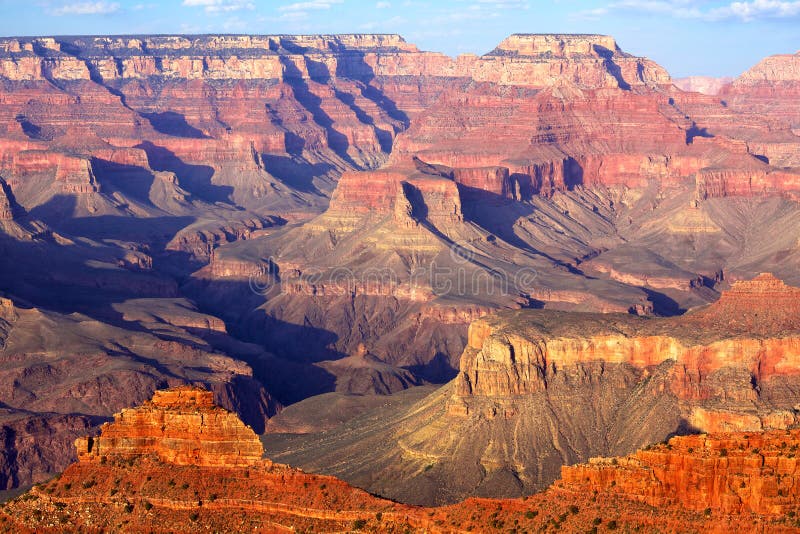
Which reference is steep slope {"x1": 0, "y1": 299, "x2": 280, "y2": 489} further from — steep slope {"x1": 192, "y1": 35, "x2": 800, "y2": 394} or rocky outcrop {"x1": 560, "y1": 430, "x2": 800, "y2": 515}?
rocky outcrop {"x1": 560, "y1": 430, "x2": 800, "y2": 515}

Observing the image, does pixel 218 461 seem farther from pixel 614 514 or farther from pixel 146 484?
pixel 614 514

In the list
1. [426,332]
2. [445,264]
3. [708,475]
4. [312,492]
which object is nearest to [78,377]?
[426,332]

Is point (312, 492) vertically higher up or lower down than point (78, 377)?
higher up

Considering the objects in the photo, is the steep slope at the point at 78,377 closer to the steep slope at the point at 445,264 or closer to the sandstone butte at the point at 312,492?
the steep slope at the point at 445,264

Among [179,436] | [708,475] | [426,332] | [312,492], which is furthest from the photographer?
[426,332]

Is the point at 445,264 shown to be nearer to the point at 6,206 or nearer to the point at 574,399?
the point at 6,206

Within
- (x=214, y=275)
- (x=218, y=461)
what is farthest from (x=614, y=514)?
(x=214, y=275)

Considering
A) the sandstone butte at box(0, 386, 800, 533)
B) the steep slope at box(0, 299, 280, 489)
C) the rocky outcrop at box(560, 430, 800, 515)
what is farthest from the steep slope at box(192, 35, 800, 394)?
the rocky outcrop at box(560, 430, 800, 515)
